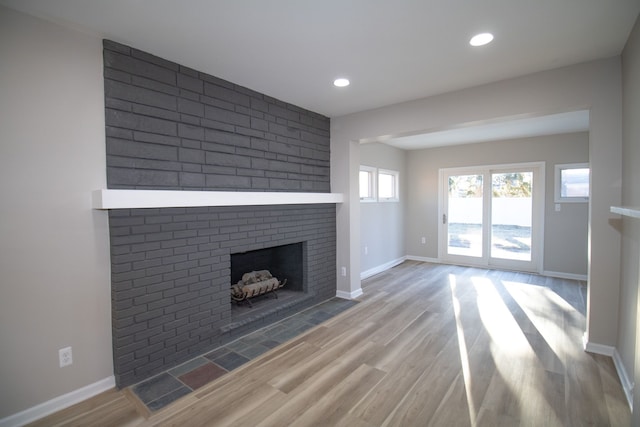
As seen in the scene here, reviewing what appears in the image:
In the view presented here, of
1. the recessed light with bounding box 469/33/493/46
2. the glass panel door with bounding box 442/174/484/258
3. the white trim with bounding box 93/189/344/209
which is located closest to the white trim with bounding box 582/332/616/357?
the recessed light with bounding box 469/33/493/46

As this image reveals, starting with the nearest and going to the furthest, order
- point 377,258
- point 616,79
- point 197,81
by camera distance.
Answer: point 616,79
point 197,81
point 377,258

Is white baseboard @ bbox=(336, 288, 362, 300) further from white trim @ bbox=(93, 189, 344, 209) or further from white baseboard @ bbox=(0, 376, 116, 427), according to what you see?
white baseboard @ bbox=(0, 376, 116, 427)

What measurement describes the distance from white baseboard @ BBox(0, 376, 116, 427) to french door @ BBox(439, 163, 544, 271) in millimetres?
5891

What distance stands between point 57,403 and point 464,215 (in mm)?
6357

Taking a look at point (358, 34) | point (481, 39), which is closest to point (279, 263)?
point (358, 34)

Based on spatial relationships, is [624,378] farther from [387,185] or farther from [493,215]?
[387,185]

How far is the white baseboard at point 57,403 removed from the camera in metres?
1.84

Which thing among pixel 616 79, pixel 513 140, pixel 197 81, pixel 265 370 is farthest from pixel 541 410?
pixel 513 140

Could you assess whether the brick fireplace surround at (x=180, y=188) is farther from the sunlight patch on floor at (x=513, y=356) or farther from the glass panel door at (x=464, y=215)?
the glass panel door at (x=464, y=215)

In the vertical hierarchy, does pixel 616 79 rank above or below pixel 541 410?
above

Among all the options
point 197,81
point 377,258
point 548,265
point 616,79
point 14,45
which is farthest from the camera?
point 377,258

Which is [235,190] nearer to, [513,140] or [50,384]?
[50,384]

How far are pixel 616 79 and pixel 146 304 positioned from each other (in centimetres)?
413

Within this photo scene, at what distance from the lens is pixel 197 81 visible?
8.70 ft
